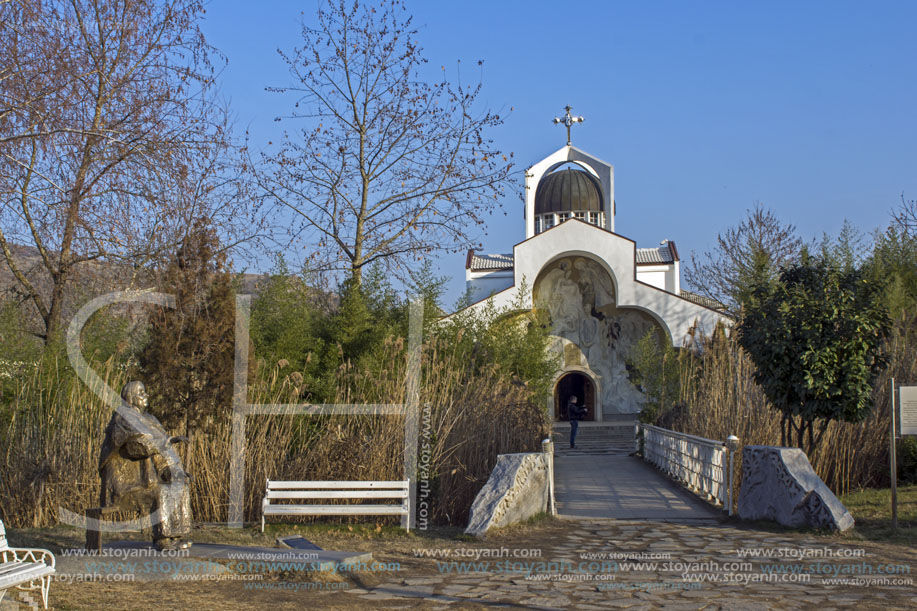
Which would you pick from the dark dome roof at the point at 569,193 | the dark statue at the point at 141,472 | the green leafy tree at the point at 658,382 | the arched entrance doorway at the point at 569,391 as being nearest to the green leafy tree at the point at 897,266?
the green leafy tree at the point at 658,382

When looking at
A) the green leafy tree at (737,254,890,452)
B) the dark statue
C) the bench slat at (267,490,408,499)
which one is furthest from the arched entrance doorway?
the dark statue

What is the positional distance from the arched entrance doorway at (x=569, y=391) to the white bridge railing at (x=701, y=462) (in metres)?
15.1

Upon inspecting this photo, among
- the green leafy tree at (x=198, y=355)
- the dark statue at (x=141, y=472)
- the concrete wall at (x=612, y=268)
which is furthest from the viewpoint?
the concrete wall at (x=612, y=268)

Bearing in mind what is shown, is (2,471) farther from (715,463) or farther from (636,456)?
(636,456)

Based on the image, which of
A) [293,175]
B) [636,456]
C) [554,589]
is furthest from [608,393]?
[554,589]

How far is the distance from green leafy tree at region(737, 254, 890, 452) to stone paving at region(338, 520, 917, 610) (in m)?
2.26

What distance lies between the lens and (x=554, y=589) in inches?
221

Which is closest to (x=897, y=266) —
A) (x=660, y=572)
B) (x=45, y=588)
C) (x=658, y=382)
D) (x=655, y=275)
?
(x=658, y=382)

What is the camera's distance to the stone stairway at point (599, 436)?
22.9 meters

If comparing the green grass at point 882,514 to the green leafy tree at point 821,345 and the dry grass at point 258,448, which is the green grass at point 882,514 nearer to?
the green leafy tree at point 821,345

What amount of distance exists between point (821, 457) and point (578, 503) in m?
3.58

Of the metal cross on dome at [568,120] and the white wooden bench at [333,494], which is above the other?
the metal cross on dome at [568,120]

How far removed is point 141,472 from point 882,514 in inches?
304

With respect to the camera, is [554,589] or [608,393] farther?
[608,393]
